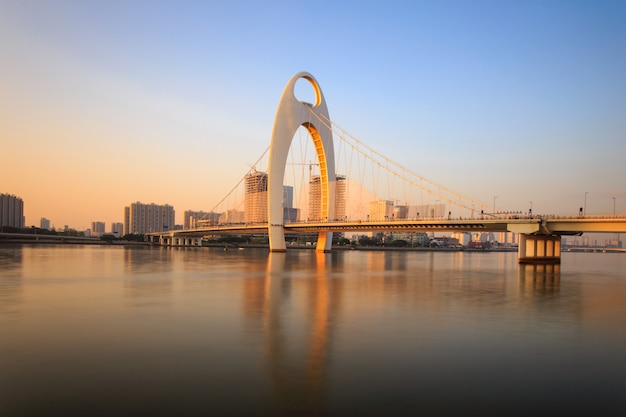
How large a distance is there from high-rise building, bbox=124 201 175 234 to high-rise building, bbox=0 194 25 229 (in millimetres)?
44194

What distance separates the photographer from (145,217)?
194m

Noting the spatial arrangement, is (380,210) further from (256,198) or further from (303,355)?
(303,355)

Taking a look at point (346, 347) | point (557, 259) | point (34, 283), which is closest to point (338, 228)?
point (557, 259)

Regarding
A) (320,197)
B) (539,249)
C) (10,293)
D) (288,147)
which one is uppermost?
(288,147)

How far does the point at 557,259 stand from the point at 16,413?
43.1 m

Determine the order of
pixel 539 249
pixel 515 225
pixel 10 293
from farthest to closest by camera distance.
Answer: pixel 539 249 → pixel 515 225 → pixel 10 293

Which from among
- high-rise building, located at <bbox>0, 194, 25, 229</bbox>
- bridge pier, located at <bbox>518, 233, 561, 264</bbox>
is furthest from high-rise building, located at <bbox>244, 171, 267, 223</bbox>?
high-rise building, located at <bbox>0, 194, 25, 229</bbox>

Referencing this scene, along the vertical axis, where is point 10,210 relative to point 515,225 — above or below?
above

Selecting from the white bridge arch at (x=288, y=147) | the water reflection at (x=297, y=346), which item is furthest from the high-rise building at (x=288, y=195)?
the water reflection at (x=297, y=346)

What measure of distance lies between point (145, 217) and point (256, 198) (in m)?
113

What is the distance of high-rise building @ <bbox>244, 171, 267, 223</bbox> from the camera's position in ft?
308

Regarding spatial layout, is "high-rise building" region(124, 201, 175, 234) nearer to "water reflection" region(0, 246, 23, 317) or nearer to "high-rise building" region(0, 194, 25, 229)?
"high-rise building" region(0, 194, 25, 229)

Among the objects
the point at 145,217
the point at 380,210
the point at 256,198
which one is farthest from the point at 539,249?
the point at 145,217

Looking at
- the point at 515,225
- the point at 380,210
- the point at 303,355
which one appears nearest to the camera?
the point at 303,355
